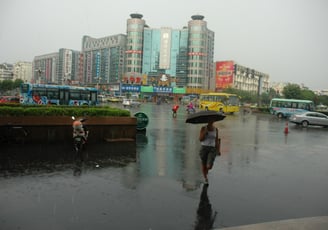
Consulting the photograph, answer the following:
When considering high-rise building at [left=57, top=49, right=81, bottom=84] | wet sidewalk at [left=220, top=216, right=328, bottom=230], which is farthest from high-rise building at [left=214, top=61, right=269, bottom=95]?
wet sidewalk at [left=220, top=216, right=328, bottom=230]

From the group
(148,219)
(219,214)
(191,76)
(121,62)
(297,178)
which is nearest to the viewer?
(148,219)

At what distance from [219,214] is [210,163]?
2107mm

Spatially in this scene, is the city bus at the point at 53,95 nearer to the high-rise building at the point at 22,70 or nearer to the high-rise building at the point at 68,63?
the high-rise building at the point at 68,63

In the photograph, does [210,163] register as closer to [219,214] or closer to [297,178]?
[219,214]

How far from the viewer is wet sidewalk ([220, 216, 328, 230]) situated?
16.4ft

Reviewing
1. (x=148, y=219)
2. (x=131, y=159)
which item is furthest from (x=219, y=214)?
(x=131, y=159)

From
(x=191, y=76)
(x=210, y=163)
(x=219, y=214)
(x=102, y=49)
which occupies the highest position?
(x=102, y=49)

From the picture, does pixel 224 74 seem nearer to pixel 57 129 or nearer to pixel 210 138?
pixel 57 129

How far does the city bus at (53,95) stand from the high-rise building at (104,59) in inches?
3379

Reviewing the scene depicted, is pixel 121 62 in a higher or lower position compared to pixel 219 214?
higher

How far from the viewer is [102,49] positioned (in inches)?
5143

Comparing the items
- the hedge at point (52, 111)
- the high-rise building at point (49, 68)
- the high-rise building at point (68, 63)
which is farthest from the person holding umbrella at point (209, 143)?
the high-rise building at point (49, 68)

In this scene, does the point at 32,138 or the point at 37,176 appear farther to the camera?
the point at 32,138

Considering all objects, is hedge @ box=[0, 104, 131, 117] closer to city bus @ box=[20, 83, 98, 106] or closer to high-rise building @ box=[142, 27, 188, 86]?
city bus @ box=[20, 83, 98, 106]
